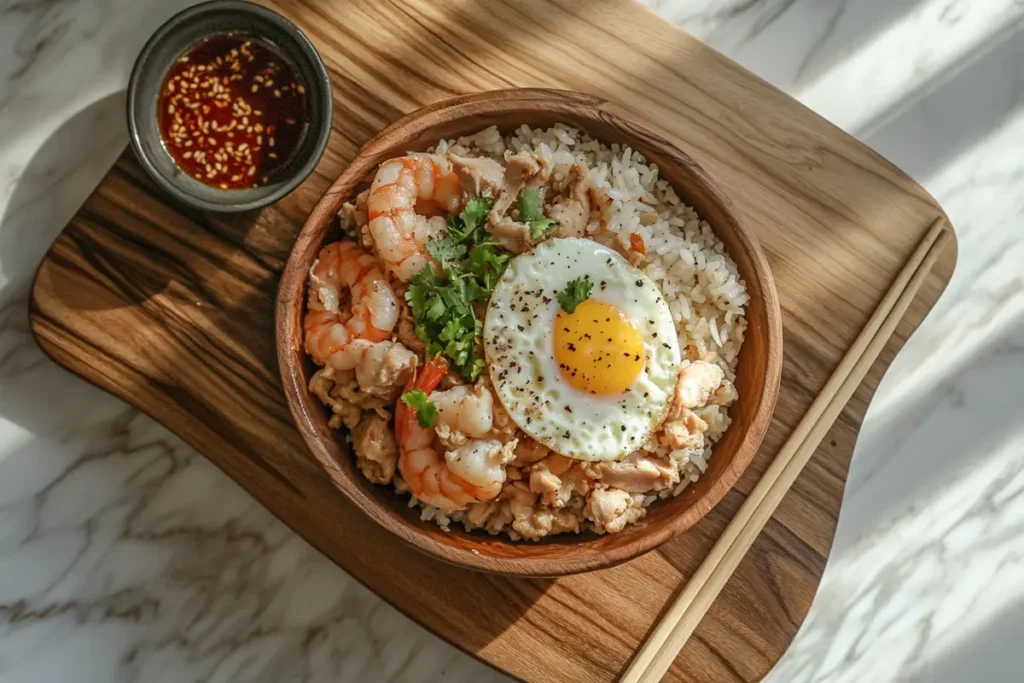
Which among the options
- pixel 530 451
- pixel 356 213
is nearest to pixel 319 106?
pixel 356 213

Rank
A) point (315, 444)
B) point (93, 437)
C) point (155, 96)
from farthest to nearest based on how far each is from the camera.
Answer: point (93, 437) → point (155, 96) → point (315, 444)

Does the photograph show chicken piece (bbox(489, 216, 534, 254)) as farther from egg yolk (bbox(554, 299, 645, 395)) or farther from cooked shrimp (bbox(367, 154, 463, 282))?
egg yolk (bbox(554, 299, 645, 395))

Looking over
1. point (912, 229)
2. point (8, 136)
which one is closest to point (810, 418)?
point (912, 229)

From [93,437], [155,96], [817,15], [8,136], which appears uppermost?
[817,15]

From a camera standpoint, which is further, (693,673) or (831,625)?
(831,625)

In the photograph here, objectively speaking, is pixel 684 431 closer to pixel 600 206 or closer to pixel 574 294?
pixel 574 294

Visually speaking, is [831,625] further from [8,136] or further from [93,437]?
[8,136]

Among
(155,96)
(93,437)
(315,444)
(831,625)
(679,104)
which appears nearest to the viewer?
(315,444)
